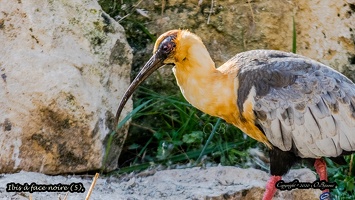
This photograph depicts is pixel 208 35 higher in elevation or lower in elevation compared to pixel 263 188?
higher

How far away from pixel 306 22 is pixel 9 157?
274cm

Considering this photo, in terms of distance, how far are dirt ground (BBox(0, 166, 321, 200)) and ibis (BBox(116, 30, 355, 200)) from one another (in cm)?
49

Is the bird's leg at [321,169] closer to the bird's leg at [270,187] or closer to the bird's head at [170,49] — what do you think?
the bird's leg at [270,187]

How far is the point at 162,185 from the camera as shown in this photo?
6543mm

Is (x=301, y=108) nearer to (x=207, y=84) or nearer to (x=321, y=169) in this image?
(x=321, y=169)

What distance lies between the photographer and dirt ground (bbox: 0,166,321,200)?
611 centimetres

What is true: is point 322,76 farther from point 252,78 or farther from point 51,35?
point 51,35

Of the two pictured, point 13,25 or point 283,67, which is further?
point 13,25

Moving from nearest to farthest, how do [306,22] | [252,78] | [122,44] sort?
[252,78] < [122,44] < [306,22]

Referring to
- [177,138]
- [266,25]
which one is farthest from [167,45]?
[266,25]

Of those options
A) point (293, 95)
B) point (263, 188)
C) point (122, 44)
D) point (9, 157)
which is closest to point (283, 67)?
point (293, 95)

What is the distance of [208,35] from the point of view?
7754mm

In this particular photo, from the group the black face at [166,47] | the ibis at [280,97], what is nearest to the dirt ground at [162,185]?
the ibis at [280,97]

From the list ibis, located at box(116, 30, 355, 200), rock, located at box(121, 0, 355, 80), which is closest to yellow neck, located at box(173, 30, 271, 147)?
ibis, located at box(116, 30, 355, 200)
